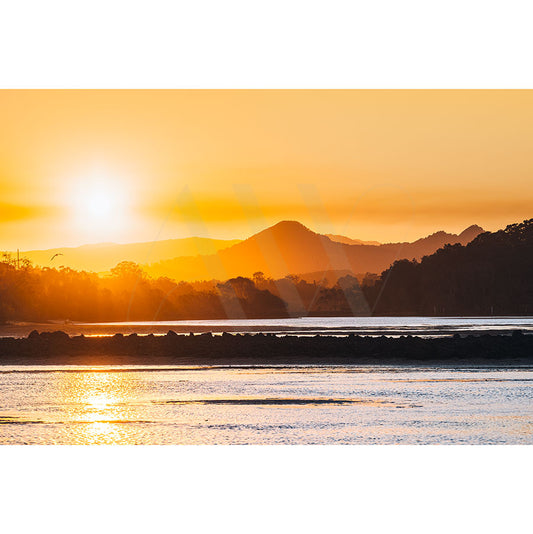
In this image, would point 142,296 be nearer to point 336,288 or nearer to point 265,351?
point 336,288

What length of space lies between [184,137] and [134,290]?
1652 inches

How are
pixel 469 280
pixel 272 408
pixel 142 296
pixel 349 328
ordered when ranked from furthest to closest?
pixel 142 296 < pixel 349 328 < pixel 469 280 < pixel 272 408

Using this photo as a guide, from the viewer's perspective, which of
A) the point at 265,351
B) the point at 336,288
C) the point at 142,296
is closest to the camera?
the point at 265,351

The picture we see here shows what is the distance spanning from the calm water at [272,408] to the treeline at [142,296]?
19316mm

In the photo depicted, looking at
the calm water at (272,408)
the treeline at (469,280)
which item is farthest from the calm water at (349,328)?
the calm water at (272,408)

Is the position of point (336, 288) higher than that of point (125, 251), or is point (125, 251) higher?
point (336, 288)

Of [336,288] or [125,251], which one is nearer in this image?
[125,251]

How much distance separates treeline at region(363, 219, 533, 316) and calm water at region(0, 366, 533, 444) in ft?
41.0

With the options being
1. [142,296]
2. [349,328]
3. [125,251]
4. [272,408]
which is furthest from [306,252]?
[142,296]

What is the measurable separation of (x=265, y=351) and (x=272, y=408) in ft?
43.0

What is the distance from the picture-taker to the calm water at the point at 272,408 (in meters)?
11.6

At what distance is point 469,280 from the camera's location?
145 ft

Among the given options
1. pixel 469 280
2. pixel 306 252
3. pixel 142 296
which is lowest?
pixel 306 252
